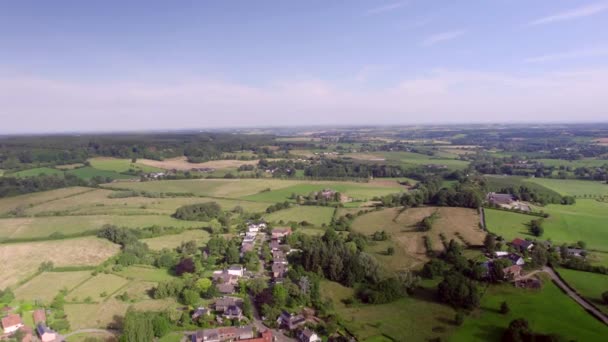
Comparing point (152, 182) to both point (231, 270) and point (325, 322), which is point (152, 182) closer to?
point (231, 270)

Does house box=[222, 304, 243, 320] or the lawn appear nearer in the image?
house box=[222, 304, 243, 320]

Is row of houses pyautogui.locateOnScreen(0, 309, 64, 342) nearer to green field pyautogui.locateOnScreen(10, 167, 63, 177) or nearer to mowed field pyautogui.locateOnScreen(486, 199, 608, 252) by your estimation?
mowed field pyautogui.locateOnScreen(486, 199, 608, 252)

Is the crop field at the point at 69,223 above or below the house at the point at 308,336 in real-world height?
above

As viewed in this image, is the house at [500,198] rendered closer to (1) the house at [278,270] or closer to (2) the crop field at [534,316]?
(2) the crop field at [534,316]

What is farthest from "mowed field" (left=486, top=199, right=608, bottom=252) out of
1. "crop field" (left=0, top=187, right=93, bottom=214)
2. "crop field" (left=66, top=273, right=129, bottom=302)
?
"crop field" (left=0, top=187, right=93, bottom=214)

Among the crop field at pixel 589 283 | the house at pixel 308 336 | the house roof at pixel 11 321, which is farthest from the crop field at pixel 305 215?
the house roof at pixel 11 321

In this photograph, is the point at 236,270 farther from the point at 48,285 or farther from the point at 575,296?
the point at 575,296
